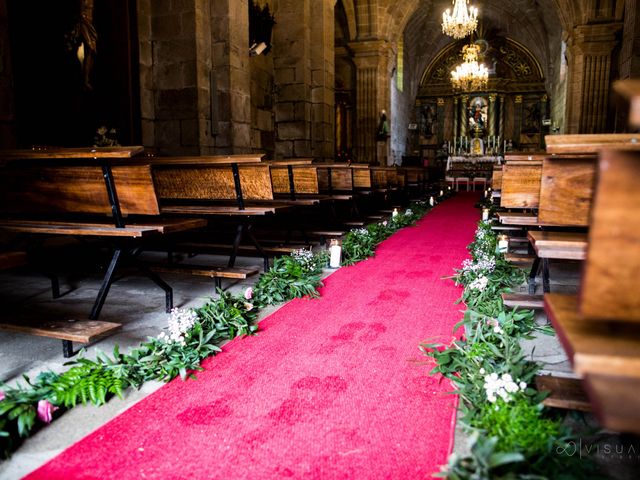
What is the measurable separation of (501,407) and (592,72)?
48.7ft

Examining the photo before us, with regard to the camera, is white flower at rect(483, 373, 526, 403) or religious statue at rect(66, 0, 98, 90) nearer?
white flower at rect(483, 373, 526, 403)

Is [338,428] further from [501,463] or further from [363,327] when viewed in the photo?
[363,327]

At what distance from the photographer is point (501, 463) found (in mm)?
1230

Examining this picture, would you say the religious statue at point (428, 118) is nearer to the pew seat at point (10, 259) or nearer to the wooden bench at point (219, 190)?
the wooden bench at point (219, 190)

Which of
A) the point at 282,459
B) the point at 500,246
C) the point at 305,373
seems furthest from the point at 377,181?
the point at 282,459

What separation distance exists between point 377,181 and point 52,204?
558 cm

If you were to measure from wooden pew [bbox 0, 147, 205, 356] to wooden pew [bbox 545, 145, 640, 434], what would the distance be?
2.15 metres

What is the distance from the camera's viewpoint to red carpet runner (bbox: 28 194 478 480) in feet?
4.78

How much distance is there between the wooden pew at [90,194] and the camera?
2.61 metres

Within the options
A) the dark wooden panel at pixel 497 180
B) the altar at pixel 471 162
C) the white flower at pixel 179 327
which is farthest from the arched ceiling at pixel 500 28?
the white flower at pixel 179 327

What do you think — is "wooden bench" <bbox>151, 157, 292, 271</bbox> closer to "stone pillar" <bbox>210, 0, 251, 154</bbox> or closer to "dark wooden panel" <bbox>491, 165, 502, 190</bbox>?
"dark wooden panel" <bbox>491, 165, 502, 190</bbox>

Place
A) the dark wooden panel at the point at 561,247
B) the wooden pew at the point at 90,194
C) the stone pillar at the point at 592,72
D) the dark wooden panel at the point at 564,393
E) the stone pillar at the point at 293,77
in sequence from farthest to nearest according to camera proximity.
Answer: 1. the stone pillar at the point at 592,72
2. the stone pillar at the point at 293,77
3. the wooden pew at the point at 90,194
4. the dark wooden panel at the point at 561,247
5. the dark wooden panel at the point at 564,393

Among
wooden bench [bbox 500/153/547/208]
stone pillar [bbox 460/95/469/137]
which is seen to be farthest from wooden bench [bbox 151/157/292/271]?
stone pillar [bbox 460/95/469/137]

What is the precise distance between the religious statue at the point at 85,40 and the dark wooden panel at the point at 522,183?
5791 millimetres
